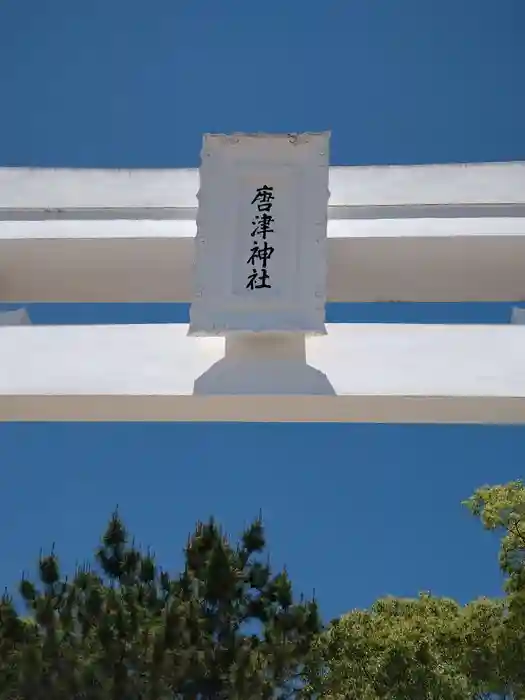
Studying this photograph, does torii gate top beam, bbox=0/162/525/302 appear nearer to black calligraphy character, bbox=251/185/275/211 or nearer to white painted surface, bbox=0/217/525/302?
white painted surface, bbox=0/217/525/302

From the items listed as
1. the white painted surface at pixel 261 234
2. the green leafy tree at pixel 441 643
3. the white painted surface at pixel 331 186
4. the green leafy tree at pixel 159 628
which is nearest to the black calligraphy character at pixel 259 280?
the white painted surface at pixel 261 234

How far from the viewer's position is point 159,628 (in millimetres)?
3982

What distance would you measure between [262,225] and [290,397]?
1.13 ft

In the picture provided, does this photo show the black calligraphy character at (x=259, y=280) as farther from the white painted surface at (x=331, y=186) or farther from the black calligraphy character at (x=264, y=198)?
the white painted surface at (x=331, y=186)

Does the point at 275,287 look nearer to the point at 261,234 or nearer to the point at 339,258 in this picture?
the point at 261,234

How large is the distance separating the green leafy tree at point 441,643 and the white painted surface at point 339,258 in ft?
2.80

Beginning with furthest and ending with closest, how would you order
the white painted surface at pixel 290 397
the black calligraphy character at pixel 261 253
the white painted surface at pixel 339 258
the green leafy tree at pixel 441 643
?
1. the green leafy tree at pixel 441 643
2. the white painted surface at pixel 339 258
3. the black calligraphy character at pixel 261 253
4. the white painted surface at pixel 290 397

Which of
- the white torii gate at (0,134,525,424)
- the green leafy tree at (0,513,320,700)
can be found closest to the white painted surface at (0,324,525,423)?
the white torii gate at (0,134,525,424)

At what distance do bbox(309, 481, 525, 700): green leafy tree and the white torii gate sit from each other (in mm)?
922

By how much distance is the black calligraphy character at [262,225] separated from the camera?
69.9 inches

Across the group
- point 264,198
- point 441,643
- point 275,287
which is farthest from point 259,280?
point 441,643

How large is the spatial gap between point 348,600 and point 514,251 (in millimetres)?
3194

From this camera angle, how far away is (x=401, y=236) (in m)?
A: 1.87

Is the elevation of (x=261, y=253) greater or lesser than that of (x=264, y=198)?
lesser
